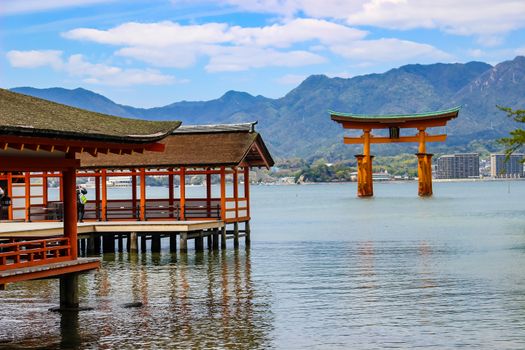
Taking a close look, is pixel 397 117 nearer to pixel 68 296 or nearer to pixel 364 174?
pixel 364 174

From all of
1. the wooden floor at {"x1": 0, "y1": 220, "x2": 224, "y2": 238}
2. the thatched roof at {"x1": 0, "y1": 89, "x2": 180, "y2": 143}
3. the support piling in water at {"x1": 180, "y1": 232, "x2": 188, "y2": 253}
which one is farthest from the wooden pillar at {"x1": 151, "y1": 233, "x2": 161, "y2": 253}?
the thatched roof at {"x1": 0, "y1": 89, "x2": 180, "y2": 143}

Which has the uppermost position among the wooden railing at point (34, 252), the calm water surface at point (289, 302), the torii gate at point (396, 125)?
the torii gate at point (396, 125)

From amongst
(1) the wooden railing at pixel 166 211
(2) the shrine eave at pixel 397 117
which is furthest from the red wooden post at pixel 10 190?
(2) the shrine eave at pixel 397 117

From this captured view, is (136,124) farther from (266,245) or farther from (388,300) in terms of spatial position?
(266,245)

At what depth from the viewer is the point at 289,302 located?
77.3 ft

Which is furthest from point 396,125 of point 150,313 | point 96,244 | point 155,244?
point 150,313

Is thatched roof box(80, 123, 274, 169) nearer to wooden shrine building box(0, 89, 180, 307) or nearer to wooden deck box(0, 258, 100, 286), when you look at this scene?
wooden shrine building box(0, 89, 180, 307)

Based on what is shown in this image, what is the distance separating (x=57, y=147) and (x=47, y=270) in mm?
2576

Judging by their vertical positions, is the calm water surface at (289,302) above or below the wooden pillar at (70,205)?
below

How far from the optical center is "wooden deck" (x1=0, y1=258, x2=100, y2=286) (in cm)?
1802

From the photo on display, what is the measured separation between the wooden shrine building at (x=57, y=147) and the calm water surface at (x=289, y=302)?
4.46 feet

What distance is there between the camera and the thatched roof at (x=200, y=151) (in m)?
36.8

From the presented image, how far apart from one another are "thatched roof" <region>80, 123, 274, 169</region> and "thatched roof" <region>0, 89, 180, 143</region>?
13.3 meters

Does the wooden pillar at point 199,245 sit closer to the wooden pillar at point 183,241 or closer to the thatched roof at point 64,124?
the wooden pillar at point 183,241
